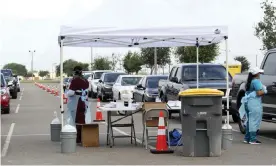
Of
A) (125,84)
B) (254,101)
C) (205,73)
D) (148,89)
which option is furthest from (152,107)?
(125,84)

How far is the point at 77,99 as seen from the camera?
518 inches

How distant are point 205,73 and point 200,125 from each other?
26.7ft

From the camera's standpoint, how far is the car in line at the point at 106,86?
3306 centimetres

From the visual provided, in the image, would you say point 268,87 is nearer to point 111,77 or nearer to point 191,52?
point 111,77

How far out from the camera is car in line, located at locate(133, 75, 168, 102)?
74.6ft

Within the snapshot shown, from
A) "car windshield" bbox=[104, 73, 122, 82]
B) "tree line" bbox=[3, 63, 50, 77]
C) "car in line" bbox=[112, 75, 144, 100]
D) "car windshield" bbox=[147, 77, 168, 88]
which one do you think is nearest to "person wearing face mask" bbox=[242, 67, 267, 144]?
"car windshield" bbox=[147, 77, 168, 88]

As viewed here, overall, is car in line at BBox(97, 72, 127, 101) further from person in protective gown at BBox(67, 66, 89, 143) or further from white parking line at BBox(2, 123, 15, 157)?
person in protective gown at BBox(67, 66, 89, 143)

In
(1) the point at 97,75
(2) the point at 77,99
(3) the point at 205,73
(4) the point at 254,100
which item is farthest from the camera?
(1) the point at 97,75

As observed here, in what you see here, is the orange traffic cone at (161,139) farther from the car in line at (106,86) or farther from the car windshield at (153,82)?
the car in line at (106,86)

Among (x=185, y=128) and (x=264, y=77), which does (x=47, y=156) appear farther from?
(x=264, y=77)

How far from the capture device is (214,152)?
10992 millimetres

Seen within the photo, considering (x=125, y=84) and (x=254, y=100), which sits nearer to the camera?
(x=254, y=100)

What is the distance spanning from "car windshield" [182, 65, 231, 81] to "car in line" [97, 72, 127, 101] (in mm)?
14118

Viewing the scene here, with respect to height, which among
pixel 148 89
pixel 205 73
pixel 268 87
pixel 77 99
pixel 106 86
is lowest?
pixel 106 86
